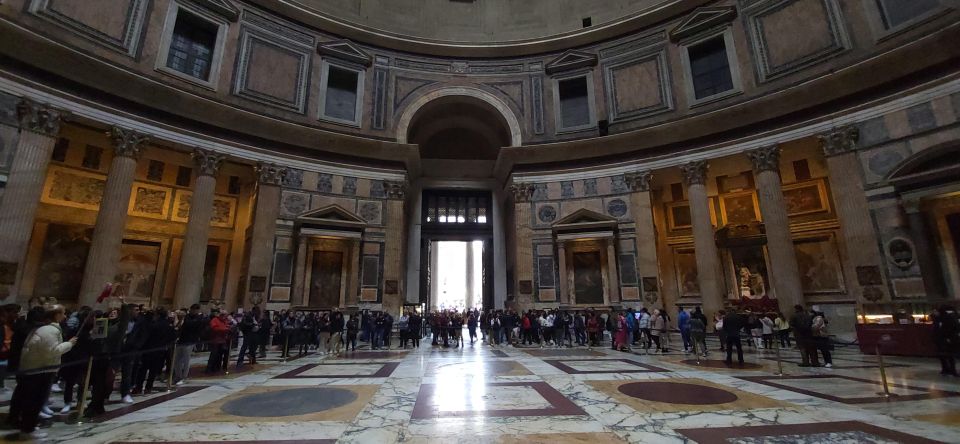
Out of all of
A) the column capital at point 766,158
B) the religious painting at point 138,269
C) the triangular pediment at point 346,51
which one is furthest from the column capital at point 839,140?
the religious painting at point 138,269

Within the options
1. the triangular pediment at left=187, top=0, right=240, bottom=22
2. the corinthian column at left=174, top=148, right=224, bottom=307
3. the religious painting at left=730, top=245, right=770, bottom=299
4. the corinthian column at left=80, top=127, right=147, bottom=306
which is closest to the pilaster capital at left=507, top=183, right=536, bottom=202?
the religious painting at left=730, top=245, right=770, bottom=299

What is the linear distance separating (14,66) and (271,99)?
7235 millimetres

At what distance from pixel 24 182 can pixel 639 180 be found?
2140 cm

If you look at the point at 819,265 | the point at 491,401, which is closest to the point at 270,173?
the point at 491,401

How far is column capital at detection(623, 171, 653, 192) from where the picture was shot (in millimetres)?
17562

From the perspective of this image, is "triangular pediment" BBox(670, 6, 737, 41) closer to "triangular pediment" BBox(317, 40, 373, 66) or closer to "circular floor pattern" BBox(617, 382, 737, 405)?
"triangular pediment" BBox(317, 40, 373, 66)

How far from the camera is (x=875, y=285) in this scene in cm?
1220

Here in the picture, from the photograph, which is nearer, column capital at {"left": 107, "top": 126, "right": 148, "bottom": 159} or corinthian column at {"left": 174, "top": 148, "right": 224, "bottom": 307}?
column capital at {"left": 107, "top": 126, "right": 148, "bottom": 159}

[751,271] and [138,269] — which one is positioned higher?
[138,269]

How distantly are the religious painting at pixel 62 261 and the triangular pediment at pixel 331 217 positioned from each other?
809 centimetres

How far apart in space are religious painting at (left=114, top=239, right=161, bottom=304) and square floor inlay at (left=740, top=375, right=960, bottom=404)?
68.4 ft

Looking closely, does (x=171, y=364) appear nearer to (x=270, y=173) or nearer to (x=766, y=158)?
(x=270, y=173)

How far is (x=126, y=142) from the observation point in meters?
13.7

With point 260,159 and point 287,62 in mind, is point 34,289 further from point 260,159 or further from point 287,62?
point 287,62
